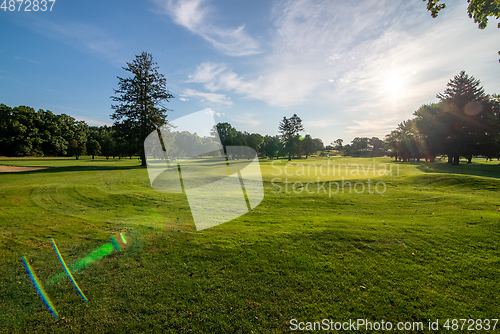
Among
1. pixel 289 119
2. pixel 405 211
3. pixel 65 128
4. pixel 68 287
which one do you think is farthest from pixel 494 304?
pixel 65 128

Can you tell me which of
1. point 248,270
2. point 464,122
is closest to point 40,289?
point 248,270

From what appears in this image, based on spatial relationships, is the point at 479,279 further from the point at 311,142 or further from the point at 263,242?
the point at 311,142

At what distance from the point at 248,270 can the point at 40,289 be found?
449cm

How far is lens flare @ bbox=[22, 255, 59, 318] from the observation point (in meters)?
3.67

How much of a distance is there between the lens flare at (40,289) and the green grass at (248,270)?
0.08 metres

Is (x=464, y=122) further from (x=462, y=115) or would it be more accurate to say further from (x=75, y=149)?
(x=75, y=149)

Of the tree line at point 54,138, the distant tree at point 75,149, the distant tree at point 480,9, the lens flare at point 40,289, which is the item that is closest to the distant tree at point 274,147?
the tree line at point 54,138

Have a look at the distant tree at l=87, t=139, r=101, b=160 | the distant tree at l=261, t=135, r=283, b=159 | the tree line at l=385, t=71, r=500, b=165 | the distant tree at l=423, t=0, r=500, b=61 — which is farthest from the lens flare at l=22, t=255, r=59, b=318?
the distant tree at l=261, t=135, r=283, b=159

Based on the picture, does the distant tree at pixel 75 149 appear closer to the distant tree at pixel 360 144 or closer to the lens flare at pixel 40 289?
the lens flare at pixel 40 289

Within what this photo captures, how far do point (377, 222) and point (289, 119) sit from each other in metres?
88.0

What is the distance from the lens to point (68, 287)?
Answer: 167 inches

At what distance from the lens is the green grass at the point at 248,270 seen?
3.61m

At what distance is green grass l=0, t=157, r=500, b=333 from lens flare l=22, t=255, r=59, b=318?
0.08m

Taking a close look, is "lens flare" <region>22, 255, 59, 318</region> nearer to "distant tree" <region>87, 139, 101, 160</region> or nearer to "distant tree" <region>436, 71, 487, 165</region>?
"distant tree" <region>436, 71, 487, 165</region>
